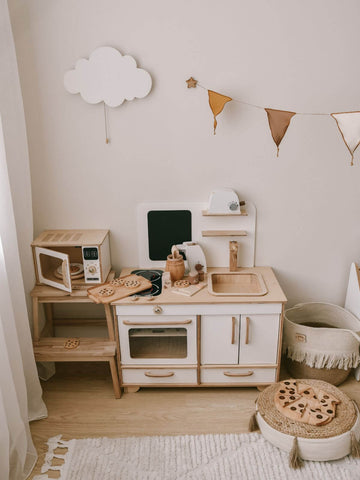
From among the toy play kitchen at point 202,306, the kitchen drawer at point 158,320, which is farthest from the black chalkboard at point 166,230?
the kitchen drawer at point 158,320

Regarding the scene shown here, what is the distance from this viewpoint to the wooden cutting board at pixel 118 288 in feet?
7.59

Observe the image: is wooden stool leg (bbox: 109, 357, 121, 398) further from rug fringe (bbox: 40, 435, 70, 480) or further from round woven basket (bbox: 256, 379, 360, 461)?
round woven basket (bbox: 256, 379, 360, 461)

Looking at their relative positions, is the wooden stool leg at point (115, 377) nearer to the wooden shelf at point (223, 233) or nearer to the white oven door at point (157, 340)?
the white oven door at point (157, 340)

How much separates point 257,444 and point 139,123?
1.78 metres

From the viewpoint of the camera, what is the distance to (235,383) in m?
2.45

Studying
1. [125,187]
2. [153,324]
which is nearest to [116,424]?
[153,324]

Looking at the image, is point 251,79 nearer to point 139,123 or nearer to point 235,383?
point 139,123

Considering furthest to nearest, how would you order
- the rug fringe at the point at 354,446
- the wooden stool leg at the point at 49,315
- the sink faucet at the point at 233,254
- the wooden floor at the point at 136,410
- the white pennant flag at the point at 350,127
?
1. the wooden stool leg at the point at 49,315
2. the sink faucet at the point at 233,254
3. the wooden floor at the point at 136,410
4. the white pennant flag at the point at 350,127
5. the rug fringe at the point at 354,446

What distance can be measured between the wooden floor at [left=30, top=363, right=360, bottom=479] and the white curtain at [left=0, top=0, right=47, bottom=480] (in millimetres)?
131

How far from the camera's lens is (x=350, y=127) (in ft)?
7.06

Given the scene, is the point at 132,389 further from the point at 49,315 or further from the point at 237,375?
the point at 49,315

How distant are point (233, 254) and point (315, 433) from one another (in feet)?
3.40

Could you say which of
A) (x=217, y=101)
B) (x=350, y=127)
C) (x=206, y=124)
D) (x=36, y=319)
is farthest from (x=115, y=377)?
(x=350, y=127)

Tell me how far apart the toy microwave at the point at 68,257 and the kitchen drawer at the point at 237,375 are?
80 centimetres
